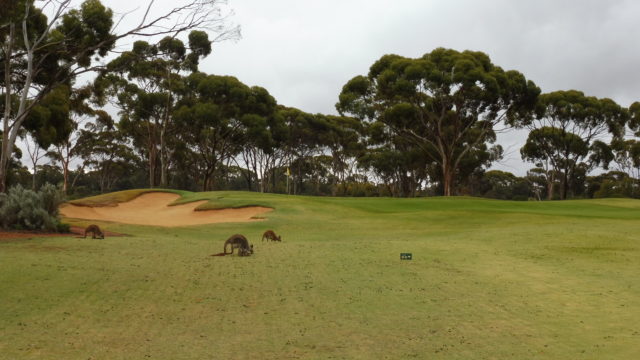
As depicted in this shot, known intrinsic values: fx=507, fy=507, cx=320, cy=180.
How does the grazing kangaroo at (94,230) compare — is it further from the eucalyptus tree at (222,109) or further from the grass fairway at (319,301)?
the eucalyptus tree at (222,109)

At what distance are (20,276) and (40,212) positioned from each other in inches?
459

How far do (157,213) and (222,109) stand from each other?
91.2 feet

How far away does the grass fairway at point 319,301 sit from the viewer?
24.2 feet

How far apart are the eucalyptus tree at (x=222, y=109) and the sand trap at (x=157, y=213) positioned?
18413 mm

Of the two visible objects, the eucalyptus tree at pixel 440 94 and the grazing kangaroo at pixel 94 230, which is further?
the eucalyptus tree at pixel 440 94

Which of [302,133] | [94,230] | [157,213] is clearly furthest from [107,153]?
[94,230]

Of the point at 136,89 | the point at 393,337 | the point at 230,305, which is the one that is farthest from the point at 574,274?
the point at 136,89

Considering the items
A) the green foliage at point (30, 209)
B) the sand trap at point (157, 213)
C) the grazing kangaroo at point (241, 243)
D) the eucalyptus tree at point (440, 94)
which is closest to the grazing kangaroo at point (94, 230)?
the green foliage at point (30, 209)

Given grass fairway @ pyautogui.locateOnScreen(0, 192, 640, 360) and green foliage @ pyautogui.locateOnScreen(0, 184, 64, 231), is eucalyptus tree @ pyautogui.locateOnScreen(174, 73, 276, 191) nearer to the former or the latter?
green foliage @ pyautogui.locateOnScreen(0, 184, 64, 231)

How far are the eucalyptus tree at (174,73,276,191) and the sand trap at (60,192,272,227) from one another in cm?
1841

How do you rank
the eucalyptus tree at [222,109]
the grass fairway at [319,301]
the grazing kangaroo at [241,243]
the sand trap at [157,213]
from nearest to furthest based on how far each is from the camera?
the grass fairway at [319,301] < the grazing kangaroo at [241,243] < the sand trap at [157,213] < the eucalyptus tree at [222,109]

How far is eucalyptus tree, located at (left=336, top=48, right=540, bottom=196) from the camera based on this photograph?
178 ft

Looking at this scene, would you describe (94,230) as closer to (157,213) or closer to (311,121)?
(157,213)

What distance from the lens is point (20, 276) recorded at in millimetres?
10828
